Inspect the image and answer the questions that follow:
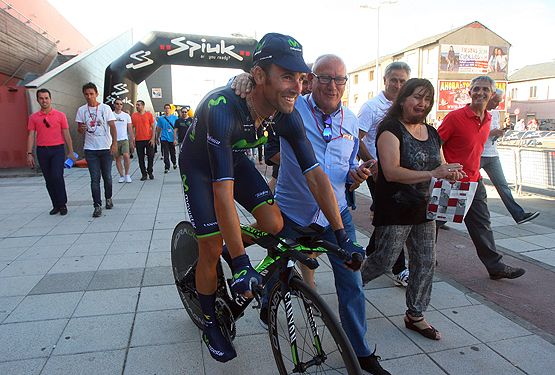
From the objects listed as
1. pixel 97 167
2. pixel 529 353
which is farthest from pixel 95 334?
pixel 97 167

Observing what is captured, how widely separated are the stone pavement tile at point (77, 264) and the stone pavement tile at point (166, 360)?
1.85m

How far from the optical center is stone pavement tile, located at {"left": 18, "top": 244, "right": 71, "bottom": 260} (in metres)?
4.61

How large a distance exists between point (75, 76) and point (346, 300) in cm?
1499

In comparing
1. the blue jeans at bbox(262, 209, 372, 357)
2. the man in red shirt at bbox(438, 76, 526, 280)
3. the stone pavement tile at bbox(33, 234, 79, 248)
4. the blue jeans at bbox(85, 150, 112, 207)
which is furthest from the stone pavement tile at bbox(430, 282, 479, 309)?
the blue jeans at bbox(85, 150, 112, 207)

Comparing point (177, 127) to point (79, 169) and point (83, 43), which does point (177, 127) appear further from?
point (83, 43)

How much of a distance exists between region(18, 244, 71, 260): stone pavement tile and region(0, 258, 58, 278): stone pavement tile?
0.42 ft

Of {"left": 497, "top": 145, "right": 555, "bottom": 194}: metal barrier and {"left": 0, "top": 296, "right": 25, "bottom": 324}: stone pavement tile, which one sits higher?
{"left": 497, "top": 145, "right": 555, "bottom": 194}: metal barrier

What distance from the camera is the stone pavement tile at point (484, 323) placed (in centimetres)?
295

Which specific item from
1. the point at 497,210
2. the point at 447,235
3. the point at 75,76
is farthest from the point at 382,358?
the point at 75,76

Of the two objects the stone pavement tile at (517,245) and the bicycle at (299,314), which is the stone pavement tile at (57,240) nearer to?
the bicycle at (299,314)

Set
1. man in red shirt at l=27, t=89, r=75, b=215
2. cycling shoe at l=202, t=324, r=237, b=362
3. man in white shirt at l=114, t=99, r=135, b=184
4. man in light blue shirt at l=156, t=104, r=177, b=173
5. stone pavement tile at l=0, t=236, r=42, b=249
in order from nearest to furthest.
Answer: cycling shoe at l=202, t=324, r=237, b=362, stone pavement tile at l=0, t=236, r=42, b=249, man in red shirt at l=27, t=89, r=75, b=215, man in white shirt at l=114, t=99, r=135, b=184, man in light blue shirt at l=156, t=104, r=177, b=173

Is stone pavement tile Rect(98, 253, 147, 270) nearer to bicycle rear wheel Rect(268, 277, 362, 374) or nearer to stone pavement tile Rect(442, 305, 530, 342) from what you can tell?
bicycle rear wheel Rect(268, 277, 362, 374)

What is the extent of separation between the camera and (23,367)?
8.27 feet

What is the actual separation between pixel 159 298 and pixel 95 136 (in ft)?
13.6
